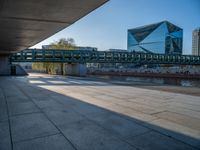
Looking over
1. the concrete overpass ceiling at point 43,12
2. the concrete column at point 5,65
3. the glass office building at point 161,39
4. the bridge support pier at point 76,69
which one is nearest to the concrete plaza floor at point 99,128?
the concrete overpass ceiling at point 43,12

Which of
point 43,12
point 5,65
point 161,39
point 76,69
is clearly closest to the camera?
point 43,12

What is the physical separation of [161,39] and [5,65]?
9990 cm

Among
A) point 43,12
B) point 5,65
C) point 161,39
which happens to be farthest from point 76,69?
point 161,39

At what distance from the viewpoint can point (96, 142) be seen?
357 cm

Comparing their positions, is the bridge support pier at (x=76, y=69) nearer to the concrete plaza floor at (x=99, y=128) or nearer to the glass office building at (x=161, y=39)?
the concrete plaza floor at (x=99, y=128)

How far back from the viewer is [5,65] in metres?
27.1

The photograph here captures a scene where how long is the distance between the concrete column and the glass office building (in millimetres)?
95810

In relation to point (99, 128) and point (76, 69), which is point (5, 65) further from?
point (99, 128)

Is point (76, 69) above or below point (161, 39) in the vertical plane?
below

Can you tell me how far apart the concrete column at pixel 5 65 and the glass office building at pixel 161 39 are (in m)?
95.8

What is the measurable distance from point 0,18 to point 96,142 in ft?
17.0

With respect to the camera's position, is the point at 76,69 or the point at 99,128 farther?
the point at 76,69

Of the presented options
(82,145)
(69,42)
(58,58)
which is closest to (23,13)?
(82,145)

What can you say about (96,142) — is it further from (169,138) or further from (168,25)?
(168,25)
